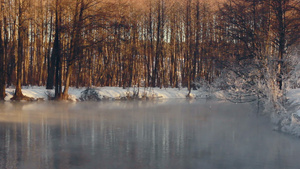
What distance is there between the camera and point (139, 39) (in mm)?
61000

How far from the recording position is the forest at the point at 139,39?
24609mm

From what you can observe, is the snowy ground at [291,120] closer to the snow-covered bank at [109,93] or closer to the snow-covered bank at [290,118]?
the snow-covered bank at [290,118]

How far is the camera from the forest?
80.7 ft

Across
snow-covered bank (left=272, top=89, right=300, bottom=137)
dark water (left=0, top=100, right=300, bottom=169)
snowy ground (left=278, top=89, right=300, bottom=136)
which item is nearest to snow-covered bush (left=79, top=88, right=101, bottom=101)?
dark water (left=0, top=100, right=300, bottom=169)

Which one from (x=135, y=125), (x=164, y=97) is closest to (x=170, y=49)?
(x=164, y=97)

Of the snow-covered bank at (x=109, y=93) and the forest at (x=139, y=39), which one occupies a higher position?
the forest at (x=139, y=39)

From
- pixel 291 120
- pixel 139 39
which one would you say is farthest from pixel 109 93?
pixel 291 120

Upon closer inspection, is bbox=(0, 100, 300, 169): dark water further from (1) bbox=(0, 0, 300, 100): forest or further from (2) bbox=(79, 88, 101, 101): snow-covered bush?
(2) bbox=(79, 88, 101, 101): snow-covered bush

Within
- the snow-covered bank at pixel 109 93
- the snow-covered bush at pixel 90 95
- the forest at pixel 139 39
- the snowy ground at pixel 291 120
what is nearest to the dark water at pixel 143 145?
the snowy ground at pixel 291 120

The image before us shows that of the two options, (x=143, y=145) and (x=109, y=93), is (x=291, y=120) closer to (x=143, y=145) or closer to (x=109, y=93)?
(x=143, y=145)

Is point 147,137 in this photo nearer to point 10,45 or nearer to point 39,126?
point 39,126

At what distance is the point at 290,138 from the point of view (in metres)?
14.4

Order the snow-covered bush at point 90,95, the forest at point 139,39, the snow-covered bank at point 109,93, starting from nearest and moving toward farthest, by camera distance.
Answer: the forest at point 139,39, the snow-covered bank at point 109,93, the snow-covered bush at point 90,95

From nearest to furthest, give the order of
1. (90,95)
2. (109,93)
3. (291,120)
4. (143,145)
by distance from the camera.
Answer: (143,145)
(291,120)
(90,95)
(109,93)
